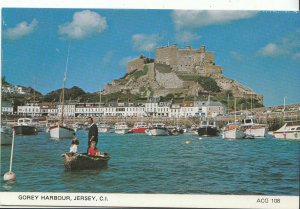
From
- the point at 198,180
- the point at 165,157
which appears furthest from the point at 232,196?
the point at 165,157

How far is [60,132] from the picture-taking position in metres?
9.09

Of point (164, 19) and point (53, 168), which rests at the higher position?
point (164, 19)

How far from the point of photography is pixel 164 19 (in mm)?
7219

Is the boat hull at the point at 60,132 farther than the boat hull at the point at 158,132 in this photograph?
No

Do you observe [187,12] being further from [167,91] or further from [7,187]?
[7,187]

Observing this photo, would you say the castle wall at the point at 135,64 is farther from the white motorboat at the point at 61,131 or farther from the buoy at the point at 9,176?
the buoy at the point at 9,176

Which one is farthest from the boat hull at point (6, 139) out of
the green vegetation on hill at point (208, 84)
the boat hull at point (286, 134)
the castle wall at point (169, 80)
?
the boat hull at point (286, 134)

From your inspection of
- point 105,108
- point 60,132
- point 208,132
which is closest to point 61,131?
point 60,132

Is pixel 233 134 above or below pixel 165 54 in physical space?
below

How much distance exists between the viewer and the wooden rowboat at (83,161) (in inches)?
297

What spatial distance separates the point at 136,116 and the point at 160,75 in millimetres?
2619

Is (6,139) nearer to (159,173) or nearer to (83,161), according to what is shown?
(83,161)

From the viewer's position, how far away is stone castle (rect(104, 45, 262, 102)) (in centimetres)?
790

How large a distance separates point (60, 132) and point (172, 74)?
243cm
